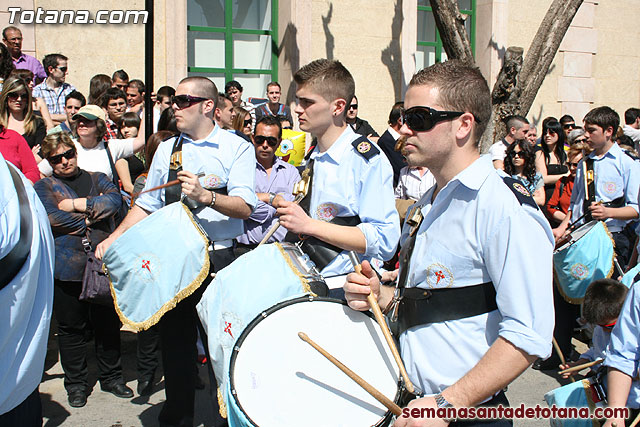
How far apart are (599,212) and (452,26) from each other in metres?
4.38

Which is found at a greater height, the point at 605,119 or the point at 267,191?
the point at 605,119

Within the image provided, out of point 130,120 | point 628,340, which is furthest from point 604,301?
point 130,120

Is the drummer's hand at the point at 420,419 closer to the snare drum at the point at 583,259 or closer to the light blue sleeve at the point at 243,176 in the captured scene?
the light blue sleeve at the point at 243,176

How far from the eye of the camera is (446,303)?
2.10m

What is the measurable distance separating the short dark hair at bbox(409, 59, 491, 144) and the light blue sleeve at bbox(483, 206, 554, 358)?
0.39 meters

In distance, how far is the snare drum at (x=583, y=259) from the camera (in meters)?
5.86

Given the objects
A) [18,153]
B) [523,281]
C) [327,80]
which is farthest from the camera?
[18,153]

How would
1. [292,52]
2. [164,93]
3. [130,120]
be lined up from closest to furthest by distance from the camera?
[130,120], [164,93], [292,52]

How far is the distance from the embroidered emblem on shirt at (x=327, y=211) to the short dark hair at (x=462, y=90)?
1.25 meters

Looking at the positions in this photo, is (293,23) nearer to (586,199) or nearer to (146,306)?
(586,199)

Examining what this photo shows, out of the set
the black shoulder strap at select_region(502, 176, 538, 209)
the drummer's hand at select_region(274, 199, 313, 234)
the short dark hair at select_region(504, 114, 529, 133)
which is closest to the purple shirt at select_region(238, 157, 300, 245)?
the drummer's hand at select_region(274, 199, 313, 234)

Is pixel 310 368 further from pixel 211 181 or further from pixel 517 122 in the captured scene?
pixel 517 122

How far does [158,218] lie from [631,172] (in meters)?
4.72

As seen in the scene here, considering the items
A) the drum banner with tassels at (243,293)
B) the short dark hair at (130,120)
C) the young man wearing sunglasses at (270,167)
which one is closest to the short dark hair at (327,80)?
the drum banner with tassels at (243,293)
